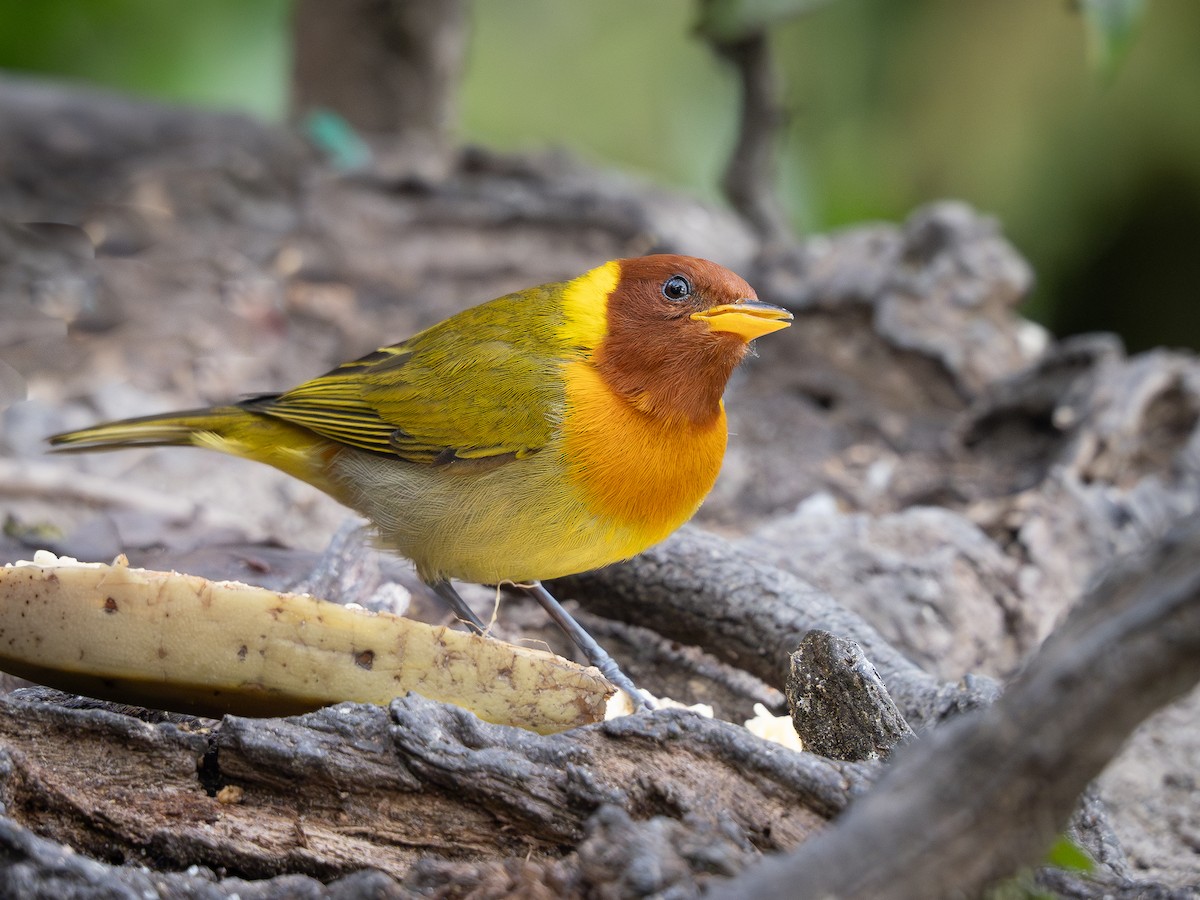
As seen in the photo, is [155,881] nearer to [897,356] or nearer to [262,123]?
[897,356]

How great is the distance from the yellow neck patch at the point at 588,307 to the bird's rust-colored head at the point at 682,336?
0.12 feet

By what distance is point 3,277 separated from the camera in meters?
5.71

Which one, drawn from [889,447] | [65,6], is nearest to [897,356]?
[889,447]

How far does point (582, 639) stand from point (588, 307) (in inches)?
33.6

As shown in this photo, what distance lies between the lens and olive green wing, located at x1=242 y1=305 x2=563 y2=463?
296 centimetres

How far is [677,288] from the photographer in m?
3.05

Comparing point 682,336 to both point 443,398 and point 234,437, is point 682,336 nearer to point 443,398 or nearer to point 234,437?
point 443,398

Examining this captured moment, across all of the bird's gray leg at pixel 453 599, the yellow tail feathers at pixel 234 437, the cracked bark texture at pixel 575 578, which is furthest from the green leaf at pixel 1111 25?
the yellow tail feathers at pixel 234 437

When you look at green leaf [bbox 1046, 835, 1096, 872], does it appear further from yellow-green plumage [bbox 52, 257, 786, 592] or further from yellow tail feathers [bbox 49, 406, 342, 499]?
yellow tail feathers [bbox 49, 406, 342, 499]

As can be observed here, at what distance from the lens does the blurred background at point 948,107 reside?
21.0 ft

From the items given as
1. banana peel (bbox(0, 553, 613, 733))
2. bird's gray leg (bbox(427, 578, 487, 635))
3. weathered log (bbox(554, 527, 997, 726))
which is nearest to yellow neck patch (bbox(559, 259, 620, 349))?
weathered log (bbox(554, 527, 997, 726))

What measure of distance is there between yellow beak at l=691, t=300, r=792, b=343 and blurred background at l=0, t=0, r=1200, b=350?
10.9 ft

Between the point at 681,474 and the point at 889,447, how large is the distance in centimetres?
219

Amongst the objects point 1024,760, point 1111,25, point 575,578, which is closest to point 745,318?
point 575,578
